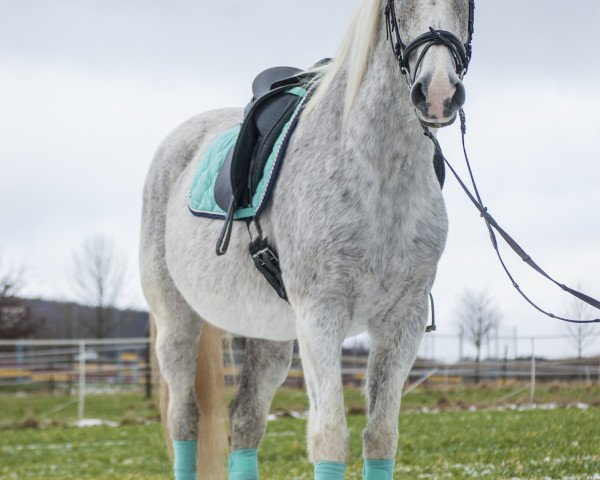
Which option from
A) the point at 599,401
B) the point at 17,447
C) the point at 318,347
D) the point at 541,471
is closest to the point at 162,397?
the point at 318,347

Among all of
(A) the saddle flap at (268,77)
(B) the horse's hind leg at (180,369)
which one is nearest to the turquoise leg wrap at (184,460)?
(B) the horse's hind leg at (180,369)

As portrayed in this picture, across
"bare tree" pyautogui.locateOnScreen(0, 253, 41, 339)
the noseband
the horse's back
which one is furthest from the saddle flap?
"bare tree" pyautogui.locateOnScreen(0, 253, 41, 339)

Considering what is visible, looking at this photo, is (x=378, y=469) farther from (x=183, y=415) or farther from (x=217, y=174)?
(x=217, y=174)

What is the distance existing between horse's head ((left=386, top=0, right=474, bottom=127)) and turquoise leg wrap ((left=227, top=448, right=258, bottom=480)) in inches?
92.9

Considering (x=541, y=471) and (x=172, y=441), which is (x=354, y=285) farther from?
(x=541, y=471)

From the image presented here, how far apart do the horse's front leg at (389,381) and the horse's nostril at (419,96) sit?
927 millimetres

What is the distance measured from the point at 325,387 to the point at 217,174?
5.69 ft

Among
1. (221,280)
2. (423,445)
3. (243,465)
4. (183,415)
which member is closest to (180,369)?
(183,415)

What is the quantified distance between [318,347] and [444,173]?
1.24 metres

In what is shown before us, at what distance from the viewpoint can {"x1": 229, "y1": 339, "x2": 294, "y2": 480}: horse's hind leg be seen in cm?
450

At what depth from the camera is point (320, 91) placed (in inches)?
142

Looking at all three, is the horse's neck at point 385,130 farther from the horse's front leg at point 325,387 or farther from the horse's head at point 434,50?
the horse's front leg at point 325,387

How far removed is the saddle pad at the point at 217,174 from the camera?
3652 mm

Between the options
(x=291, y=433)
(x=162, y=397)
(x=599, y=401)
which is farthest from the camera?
(x=599, y=401)
